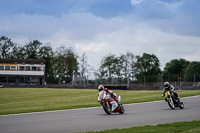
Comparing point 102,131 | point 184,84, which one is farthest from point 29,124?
point 184,84

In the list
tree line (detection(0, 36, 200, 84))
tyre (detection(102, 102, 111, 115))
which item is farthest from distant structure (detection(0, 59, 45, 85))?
tyre (detection(102, 102, 111, 115))

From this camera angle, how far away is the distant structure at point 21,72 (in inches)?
3317

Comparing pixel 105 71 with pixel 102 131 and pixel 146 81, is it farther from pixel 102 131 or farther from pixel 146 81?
pixel 102 131

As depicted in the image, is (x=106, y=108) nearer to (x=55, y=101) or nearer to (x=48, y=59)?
(x=55, y=101)

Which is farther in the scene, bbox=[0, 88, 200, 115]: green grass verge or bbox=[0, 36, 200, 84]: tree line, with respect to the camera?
bbox=[0, 36, 200, 84]: tree line

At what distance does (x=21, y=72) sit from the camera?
3393 inches

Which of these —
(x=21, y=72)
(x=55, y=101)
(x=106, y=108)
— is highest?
(x=21, y=72)

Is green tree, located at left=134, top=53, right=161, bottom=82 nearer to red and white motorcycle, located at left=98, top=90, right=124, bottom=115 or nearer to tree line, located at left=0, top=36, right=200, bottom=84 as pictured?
tree line, located at left=0, top=36, right=200, bottom=84

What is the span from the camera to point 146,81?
2130 inches

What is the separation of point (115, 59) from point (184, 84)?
51640 millimetres

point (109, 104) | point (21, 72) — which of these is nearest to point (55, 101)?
point (109, 104)

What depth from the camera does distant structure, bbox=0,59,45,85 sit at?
276ft

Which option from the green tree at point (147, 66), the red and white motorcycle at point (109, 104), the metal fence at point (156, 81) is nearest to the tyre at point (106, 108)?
the red and white motorcycle at point (109, 104)

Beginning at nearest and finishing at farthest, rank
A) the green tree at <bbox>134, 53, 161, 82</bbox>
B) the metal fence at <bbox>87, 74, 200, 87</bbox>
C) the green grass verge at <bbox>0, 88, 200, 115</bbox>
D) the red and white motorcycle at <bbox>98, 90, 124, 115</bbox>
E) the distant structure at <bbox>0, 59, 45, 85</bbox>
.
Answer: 1. the red and white motorcycle at <bbox>98, 90, 124, 115</bbox>
2. the green grass verge at <bbox>0, 88, 200, 115</bbox>
3. the metal fence at <bbox>87, 74, 200, 87</bbox>
4. the distant structure at <bbox>0, 59, 45, 85</bbox>
5. the green tree at <bbox>134, 53, 161, 82</bbox>
